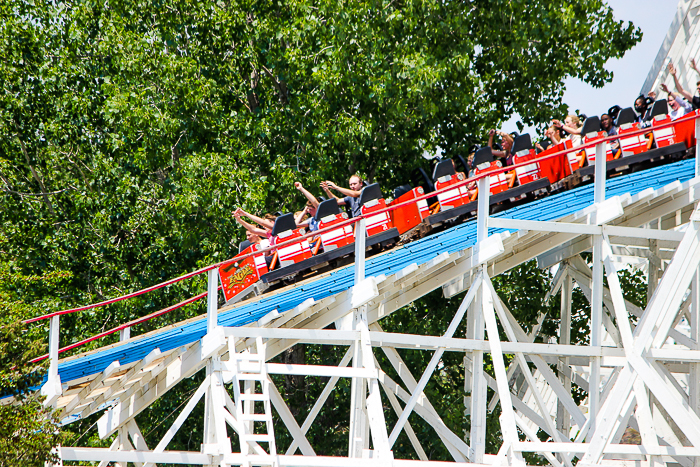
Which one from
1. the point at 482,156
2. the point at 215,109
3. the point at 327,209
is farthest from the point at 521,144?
the point at 215,109

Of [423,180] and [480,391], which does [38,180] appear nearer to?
[423,180]

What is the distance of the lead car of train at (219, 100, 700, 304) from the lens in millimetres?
12070

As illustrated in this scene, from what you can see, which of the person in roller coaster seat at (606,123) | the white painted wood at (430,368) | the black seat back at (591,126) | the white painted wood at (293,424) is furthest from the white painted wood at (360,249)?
the person in roller coaster seat at (606,123)

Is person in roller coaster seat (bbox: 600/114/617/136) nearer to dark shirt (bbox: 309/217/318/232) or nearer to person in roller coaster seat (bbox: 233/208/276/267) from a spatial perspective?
dark shirt (bbox: 309/217/318/232)

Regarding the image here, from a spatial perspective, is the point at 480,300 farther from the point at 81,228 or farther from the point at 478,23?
the point at 81,228

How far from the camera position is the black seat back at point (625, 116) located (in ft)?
44.3

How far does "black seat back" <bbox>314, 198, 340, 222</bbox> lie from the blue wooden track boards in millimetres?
1567

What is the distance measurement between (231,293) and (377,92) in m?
4.46

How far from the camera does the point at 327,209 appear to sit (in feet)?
40.3

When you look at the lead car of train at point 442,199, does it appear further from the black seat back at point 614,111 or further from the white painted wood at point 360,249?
the white painted wood at point 360,249

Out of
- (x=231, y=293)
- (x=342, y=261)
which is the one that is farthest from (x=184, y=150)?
(x=342, y=261)

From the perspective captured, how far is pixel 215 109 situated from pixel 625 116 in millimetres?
7531

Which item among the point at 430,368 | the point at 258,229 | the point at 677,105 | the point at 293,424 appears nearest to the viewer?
the point at 430,368

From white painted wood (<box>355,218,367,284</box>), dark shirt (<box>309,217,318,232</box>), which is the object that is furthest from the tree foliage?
white painted wood (<box>355,218,367,284</box>)
